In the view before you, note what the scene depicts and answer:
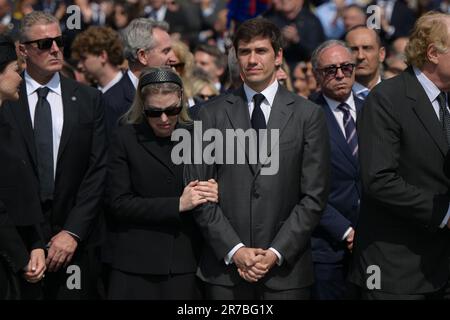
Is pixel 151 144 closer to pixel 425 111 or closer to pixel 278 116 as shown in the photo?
pixel 278 116

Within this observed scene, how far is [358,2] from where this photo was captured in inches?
495

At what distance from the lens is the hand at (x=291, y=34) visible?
10.8 meters

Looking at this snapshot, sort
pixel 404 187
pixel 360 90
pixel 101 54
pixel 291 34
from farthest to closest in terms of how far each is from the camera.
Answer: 1. pixel 291 34
2. pixel 101 54
3. pixel 360 90
4. pixel 404 187

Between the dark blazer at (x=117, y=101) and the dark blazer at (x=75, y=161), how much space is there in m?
0.45

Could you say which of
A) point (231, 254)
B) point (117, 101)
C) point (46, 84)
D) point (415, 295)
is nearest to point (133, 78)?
point (117, 101)

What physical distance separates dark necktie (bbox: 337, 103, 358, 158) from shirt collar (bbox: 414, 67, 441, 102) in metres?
1.18

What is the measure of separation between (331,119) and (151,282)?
1.78 meters

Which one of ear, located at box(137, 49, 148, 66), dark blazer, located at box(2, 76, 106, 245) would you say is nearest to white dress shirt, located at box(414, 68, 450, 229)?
dark blazer, located at box(2, 76, 106, 245)

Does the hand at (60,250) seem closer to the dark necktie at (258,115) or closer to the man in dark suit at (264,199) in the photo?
the man in dark suit at (264,199)

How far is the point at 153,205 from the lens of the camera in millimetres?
5707

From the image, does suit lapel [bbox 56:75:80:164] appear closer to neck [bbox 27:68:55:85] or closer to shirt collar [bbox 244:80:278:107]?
neck [bbox 27:68:55:85]

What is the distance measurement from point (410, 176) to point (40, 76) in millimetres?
2732
